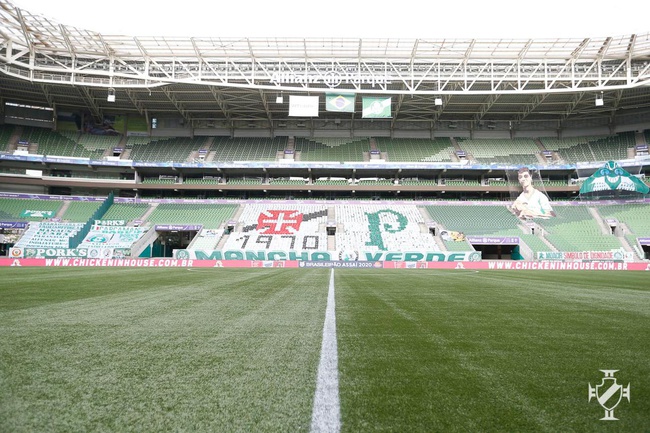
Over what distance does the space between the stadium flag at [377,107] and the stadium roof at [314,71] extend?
97cm

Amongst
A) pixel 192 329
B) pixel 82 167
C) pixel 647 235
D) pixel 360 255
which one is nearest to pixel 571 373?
pixel 192 329

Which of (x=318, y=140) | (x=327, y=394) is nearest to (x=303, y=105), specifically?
(x=318, y=140)

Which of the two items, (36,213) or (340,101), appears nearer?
(340,101)

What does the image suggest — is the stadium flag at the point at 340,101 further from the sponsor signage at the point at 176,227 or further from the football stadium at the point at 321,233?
the sponsor signage at the point at 176,227

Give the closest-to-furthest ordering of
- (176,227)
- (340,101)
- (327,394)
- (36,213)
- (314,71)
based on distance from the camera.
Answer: (327,394) < (340,101) < (314,71) < (176,227) < (36,213)

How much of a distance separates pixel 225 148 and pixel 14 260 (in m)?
23.4

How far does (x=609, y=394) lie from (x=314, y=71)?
1333 inches

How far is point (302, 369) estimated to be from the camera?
109 inches

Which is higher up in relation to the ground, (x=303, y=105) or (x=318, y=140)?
(x=318, y=140)

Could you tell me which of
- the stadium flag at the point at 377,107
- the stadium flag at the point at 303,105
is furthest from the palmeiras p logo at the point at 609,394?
the stadium flag at the point at 303,105

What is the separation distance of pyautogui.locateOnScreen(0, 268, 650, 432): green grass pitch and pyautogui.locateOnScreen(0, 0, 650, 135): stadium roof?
27781 millimetres

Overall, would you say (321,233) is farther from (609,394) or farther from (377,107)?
(609,394)

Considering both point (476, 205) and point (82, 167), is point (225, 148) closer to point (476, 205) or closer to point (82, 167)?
point (82, 167)

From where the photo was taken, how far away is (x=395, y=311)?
229 inches
